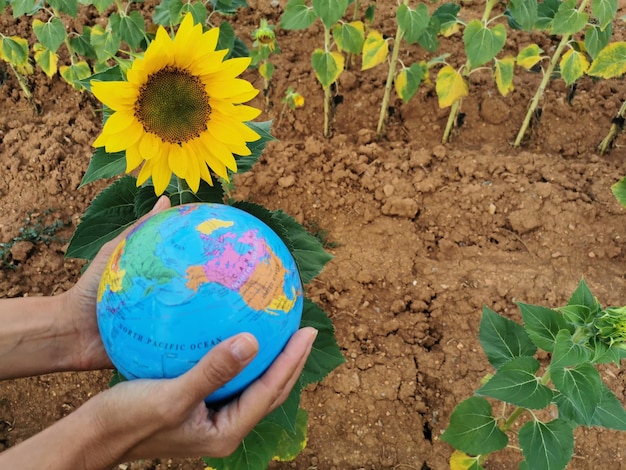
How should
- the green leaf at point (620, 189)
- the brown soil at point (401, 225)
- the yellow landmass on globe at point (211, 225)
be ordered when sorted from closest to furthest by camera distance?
the yellow landmass on globe at point (211, 225) → the brown soil at point (401, 225) → the green leaf at point (620, 189)

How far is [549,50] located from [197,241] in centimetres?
424

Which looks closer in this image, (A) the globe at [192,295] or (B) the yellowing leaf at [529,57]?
(A) the globe at [192,295]

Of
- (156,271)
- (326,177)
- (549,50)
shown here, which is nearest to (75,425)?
(156,271)

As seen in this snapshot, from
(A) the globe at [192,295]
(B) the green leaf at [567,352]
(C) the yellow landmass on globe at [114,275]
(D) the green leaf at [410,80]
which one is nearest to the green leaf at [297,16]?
(D) the green leaf at [410,80]

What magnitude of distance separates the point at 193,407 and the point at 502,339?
1.44 m

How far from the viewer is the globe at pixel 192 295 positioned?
1649 mm

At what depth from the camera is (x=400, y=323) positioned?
326cm

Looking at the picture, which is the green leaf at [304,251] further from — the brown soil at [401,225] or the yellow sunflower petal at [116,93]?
the brown soil at [401,225]

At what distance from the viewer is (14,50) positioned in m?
4.07

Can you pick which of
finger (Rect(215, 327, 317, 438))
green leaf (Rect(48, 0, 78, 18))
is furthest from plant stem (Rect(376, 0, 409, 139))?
finger (Rect(215, 327, 317, 438))

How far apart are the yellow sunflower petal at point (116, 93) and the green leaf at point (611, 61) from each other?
9.76 feet

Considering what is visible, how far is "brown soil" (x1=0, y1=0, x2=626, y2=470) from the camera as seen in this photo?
3.00 metres

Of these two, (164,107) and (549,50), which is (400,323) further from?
(549,50)

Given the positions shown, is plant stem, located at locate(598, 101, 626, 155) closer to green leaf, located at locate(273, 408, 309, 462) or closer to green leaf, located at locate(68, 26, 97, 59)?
green leaf, located at locate(273, 408, 309, 462)
